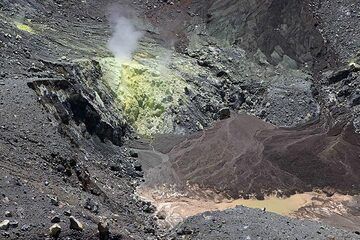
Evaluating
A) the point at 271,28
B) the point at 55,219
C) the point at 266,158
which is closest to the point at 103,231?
the point at 55,219

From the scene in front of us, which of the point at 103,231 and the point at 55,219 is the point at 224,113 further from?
the point at 55,219

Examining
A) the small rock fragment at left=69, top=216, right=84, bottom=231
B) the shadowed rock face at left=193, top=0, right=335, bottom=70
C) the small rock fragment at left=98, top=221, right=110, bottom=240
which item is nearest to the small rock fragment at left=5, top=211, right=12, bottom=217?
the small rock fragment at left=69, top=216, right=84, bottom=231

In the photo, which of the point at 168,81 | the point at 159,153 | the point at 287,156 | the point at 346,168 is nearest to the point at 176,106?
the point at 168,81

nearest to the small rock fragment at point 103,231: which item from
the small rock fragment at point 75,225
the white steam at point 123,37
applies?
the small rock fragment at point 75,225

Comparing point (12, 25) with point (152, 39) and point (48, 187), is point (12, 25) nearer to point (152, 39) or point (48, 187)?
point (152, 39)

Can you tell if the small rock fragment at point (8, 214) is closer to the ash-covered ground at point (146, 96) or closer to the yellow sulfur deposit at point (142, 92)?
the ash-covered ground at point (146, 96)

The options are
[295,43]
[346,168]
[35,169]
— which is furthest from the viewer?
[295,43]
